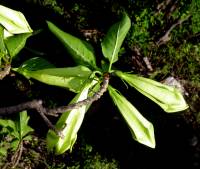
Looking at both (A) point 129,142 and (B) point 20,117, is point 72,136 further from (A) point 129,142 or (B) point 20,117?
(A) point 129,142

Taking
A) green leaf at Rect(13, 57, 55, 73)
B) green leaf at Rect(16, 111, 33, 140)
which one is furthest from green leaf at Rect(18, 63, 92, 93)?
green leaf at Rect(16, 111, 33, 140)

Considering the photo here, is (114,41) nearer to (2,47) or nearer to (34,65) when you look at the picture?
(34,65)

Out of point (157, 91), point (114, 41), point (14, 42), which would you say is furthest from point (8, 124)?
point (157, 91)

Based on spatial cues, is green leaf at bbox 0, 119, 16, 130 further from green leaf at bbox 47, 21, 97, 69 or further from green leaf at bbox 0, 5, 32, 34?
green leaf at bbox 0, 5, 32, 34

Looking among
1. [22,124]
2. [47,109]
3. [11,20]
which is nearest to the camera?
[47,109]

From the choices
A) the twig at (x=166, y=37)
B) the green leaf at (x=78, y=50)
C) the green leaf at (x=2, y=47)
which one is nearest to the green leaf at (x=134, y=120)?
the green leaf at (x=78, y=50)

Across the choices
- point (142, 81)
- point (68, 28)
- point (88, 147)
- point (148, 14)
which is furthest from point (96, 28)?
point (142, 81)
